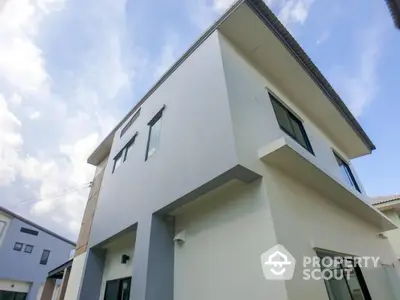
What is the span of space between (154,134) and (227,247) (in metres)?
3.28

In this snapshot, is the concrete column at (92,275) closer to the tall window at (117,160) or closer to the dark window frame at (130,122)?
the tall window at (117,160)

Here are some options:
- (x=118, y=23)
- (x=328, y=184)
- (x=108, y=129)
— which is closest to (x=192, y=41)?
(x=118, y=23)

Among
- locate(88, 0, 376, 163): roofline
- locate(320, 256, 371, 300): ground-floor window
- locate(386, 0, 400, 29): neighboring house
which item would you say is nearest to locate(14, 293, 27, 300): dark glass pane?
locate(88, 0, 376, 163): roofline

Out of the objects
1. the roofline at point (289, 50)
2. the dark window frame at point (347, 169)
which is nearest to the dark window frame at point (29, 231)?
the roofline at point (289, 50)

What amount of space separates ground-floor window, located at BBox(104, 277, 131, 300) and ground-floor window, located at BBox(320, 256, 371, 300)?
372 cm

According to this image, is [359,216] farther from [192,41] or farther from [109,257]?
[109,257]

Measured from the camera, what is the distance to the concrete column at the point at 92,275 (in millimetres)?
5289

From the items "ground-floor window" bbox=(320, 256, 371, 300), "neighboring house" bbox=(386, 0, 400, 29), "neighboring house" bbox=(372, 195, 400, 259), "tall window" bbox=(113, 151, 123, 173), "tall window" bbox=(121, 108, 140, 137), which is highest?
"tall window" bbox=(121, 108, 140, 137)

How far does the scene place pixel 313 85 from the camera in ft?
18.3

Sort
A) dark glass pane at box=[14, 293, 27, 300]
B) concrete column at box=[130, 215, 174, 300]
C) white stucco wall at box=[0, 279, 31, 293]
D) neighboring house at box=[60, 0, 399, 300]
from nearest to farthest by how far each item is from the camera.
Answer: neighboring house at box=[60, 0, 399, 300], concrete column at box=[130, 215, 174, 300], white stucco wall at box=[0, 279, 31, 293], dark glass pane at box=[14, 293, 27, 300]

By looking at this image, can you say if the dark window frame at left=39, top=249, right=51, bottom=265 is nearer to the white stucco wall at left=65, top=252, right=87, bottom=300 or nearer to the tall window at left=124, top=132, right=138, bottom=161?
the white stucco wall at left=65, top=252, right=87, bottom=300

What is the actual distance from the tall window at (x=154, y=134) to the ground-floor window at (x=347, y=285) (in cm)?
387

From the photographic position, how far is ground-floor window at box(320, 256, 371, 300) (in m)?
3.05

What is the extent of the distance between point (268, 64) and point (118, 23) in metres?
4.22
